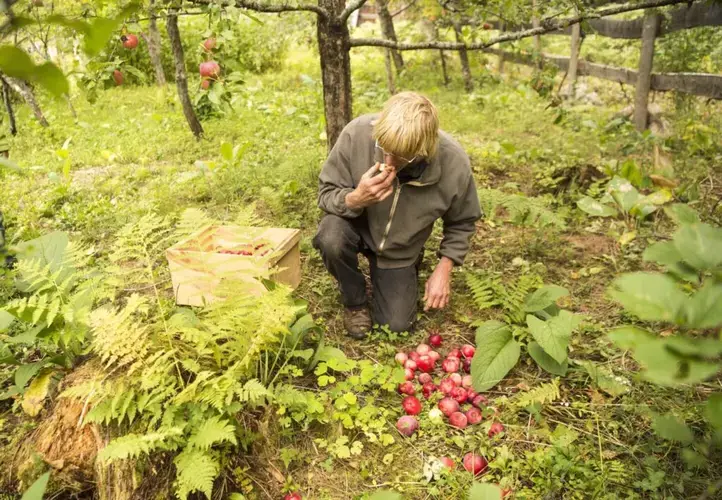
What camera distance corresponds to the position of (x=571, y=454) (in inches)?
81.4

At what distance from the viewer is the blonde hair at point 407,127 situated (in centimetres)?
244

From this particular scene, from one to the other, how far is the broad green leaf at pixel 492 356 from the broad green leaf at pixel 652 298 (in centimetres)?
177

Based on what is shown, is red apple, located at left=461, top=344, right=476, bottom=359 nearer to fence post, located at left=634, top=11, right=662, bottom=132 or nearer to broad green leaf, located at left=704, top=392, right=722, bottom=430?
broad green leaf, located at left=704, top=392, right=722, bottom=430

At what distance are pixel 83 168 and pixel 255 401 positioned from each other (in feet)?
14.8

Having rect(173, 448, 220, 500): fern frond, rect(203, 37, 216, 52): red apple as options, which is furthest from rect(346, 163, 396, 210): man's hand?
rect(173, 448, 220, 500): fern frond

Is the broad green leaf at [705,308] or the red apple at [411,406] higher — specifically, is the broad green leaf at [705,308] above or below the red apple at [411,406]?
above

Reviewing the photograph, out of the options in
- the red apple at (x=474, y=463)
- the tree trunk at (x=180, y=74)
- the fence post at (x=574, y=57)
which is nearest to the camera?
the red apple at (x=474, y=463)

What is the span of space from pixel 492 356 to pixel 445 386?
0.27 meters

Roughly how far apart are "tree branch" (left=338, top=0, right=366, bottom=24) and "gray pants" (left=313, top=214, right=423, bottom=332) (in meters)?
1.34

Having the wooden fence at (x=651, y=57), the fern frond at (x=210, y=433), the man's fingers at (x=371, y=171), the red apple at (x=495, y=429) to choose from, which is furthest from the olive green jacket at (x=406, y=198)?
the wooden fence at (x=651, y=57)

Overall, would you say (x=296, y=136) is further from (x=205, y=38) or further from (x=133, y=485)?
(x=133, y=485)

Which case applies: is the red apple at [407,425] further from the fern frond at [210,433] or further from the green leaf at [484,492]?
the fern frond at [210,433]

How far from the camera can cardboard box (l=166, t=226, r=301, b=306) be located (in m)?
2.48

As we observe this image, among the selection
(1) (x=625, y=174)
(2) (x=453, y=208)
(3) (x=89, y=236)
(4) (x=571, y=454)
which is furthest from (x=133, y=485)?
(1) (x=625, y=174)
